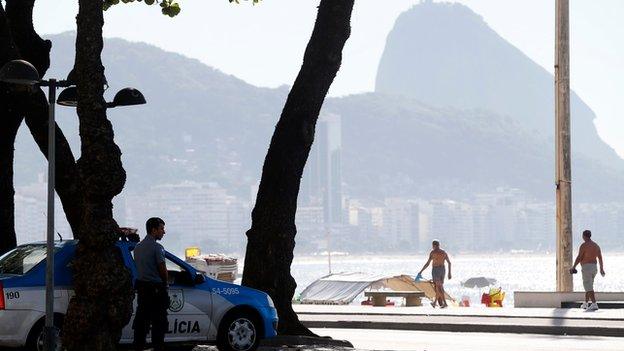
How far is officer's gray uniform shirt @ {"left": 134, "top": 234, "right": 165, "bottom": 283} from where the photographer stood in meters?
14.9

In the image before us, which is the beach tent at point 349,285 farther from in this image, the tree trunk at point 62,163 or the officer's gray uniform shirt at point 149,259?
the officer's gray uniform shirt at point 149,259

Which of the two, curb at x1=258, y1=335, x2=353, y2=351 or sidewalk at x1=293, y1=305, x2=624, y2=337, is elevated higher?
curb at x1=258, y1=335, x2=353, y2=351

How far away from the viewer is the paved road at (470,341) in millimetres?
20094

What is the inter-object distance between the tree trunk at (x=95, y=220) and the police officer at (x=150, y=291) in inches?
46.5

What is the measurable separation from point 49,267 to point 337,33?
603 centimetres

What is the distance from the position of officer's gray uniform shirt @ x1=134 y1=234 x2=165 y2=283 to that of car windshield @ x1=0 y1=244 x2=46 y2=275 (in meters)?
1.21

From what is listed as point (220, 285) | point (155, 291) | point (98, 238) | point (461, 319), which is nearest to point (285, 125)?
point (220, 285)

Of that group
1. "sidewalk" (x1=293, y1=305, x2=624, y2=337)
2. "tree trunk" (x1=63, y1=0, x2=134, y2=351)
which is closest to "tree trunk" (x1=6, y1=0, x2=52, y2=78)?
"tree trunk" (x1=63, y1=0, x2=134, y2=351)

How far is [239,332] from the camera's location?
16516 millimetres

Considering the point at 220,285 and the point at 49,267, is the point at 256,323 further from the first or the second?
the point at 49,267

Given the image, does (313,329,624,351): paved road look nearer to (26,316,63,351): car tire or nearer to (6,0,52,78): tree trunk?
(26,316,63,351): car tire

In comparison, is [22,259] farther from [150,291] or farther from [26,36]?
[26,36]

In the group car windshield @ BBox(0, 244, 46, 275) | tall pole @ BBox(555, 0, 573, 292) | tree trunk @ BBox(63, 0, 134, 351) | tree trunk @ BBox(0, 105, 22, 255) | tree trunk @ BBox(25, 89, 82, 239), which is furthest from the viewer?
tall pole @ BBox(555, 0, 573, 292)

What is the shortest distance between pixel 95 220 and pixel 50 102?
251cm
